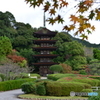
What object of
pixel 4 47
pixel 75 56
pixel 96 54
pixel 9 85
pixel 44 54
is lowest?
pixel 9 85

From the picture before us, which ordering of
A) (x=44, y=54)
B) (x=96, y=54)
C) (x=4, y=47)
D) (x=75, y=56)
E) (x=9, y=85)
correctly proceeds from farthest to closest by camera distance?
(x=96, y=54)
(x=44, y=54)
(x=75, y=56)
(x=4, y=47)
(x=9, y=85)

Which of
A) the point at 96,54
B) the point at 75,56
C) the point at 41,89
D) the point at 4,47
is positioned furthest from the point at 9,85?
the point at 96,54

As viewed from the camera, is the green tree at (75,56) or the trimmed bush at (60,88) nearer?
the trimmed bush at (60,88)

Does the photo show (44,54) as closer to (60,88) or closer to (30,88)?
(30,88)

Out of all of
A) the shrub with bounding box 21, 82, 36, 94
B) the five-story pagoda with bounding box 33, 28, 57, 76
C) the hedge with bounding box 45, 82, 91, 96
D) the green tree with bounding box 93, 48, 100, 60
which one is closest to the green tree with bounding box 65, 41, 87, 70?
the five-story pagoda with bounding box 33, 28, 57, 76

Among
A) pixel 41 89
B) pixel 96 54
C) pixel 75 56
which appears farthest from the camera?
pixel 96 54

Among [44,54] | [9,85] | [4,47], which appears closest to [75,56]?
[44,54]

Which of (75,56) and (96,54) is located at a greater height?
(96,54)

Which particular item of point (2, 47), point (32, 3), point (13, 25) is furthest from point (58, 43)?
point (32, 3)

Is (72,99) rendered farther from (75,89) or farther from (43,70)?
(43,70)

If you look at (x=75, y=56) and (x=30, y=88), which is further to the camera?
(x=75, y=56)

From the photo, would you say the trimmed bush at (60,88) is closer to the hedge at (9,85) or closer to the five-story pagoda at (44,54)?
the hedge at (9,85)

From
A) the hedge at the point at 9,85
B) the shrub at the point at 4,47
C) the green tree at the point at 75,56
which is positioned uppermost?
the shrub at the point at 4,47

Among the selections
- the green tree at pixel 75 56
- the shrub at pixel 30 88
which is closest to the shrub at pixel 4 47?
the green tree at pixel 75 56
